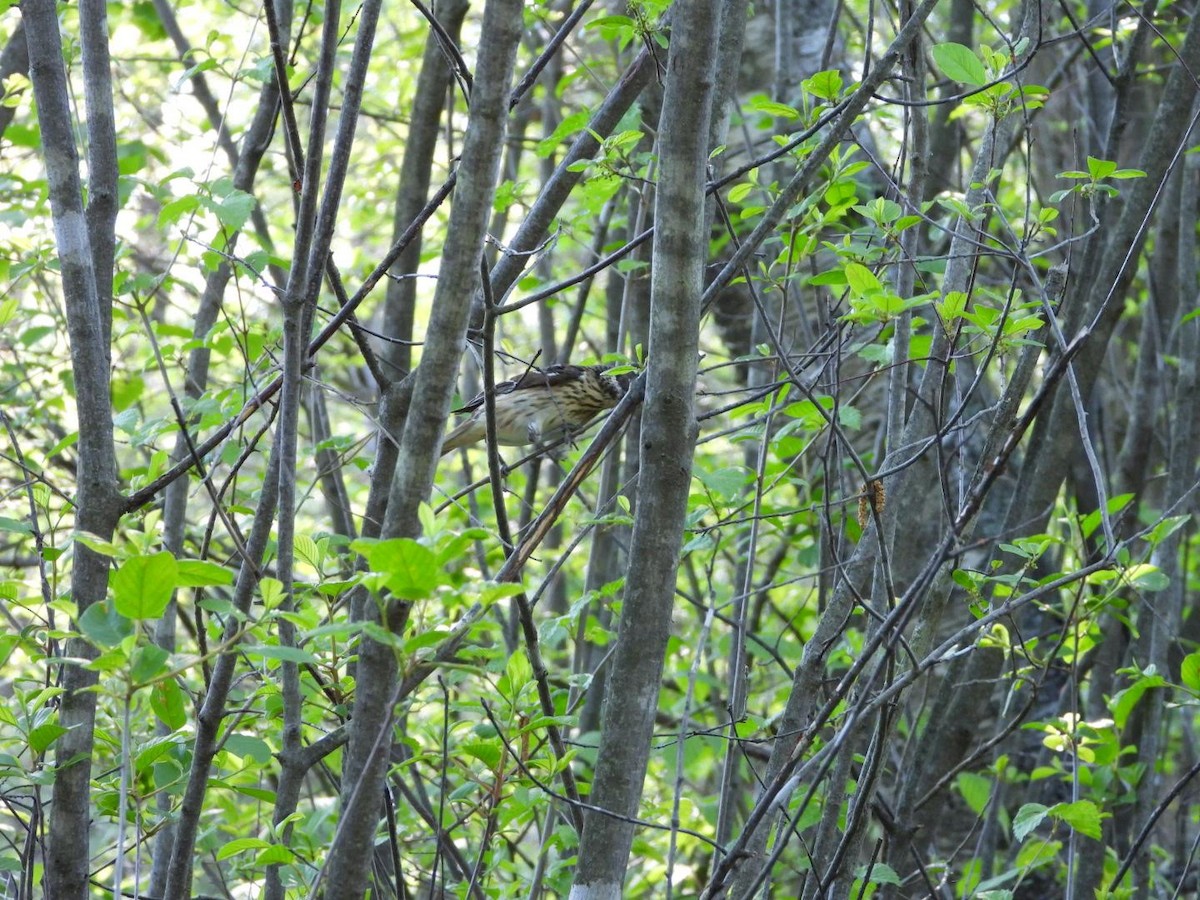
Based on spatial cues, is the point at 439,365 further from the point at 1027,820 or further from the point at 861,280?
the point at 1027,820

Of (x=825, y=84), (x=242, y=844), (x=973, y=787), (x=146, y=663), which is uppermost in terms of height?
(x=825, y=84)

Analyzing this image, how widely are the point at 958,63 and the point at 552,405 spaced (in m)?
3.55

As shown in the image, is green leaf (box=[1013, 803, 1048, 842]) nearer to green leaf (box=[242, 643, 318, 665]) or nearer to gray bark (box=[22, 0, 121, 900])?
green leaf (box=[242, 643, 318, 665])

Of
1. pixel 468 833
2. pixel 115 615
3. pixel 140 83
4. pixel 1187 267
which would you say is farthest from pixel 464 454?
pixel 140 83

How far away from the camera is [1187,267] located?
5008mm

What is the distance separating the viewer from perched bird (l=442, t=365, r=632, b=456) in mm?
5586

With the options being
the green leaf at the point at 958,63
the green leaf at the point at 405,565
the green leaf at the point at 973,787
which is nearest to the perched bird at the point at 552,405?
the green leaf at the point at 973,787

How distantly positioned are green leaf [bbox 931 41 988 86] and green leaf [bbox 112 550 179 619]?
187 centimetres

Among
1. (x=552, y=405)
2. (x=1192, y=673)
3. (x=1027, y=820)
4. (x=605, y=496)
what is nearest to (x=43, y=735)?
(x=605, y=496)

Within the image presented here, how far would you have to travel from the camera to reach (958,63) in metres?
2.58

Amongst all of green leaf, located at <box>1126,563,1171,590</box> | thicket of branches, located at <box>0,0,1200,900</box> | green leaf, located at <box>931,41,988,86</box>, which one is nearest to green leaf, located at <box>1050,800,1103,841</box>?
thicket of branches, located at <box>0,0,1200,900</box>

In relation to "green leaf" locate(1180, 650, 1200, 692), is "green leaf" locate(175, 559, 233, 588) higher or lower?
higher

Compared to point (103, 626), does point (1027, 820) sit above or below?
below

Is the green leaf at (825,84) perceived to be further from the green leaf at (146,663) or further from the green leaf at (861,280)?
the green leaf at (146,663)
